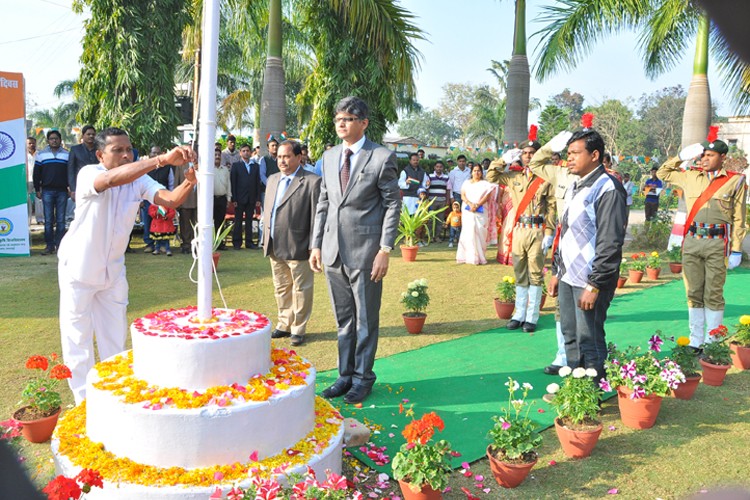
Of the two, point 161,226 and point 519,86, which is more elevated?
point 519,86

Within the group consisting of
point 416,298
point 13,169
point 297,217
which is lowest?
point 416,298

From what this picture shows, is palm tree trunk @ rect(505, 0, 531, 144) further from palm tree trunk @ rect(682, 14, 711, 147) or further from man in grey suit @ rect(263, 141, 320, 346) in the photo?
man in grey suit @ rect(263, 141, 320, 346)

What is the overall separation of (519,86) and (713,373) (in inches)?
357

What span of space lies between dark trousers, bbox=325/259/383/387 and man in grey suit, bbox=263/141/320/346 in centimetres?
126

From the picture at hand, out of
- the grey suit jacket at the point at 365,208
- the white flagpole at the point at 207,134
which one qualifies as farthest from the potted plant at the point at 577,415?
the white flagpole at the point at 207,134

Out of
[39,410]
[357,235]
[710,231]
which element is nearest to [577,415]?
[357,235]

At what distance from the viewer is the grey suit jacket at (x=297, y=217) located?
601cm

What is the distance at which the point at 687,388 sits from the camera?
15.7ft

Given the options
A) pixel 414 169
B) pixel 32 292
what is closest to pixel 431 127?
pixel 414 169

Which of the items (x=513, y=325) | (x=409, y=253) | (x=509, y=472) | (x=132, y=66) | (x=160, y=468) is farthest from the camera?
(x=132, y=66)

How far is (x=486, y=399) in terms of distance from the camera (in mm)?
4758

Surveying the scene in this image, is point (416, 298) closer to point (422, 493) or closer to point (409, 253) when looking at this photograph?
point (422, 493)

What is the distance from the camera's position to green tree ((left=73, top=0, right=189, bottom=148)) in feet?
39.1

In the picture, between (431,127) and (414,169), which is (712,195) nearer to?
(414,169)
